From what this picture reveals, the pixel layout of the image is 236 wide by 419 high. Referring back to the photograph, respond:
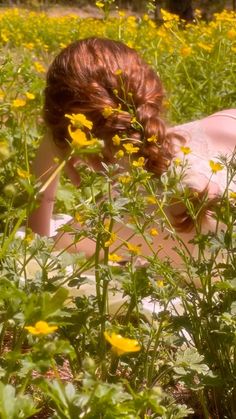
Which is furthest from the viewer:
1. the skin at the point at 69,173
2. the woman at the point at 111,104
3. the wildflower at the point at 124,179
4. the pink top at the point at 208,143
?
the skin at the point at 69,173

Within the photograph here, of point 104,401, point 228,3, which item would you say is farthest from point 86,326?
point 228,3

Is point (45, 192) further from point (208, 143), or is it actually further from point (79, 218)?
point (79, 218)

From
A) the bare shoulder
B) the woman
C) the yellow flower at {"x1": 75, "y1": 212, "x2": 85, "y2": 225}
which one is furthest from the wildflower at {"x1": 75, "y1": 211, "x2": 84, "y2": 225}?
the bare shoulder

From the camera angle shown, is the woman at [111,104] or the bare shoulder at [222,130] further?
the bare shoulder at [222,130]

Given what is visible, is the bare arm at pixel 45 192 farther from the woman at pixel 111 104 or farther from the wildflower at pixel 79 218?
the wildflower at pixel 79 218

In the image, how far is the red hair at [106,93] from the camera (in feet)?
7.31

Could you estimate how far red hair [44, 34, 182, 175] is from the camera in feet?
7.31

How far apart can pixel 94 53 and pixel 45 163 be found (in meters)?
0.45

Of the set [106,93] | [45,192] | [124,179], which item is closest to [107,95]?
[106,93]

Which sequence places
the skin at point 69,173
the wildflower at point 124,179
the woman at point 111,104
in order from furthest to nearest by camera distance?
1. the skin at point 69,173
2. the woman at point 111,104
3. the wildflower at point 124,179

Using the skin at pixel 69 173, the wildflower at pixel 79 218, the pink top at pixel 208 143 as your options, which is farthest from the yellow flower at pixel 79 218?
the skin at pixel 69 173

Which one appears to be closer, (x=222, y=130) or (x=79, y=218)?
(x=79, y=218)

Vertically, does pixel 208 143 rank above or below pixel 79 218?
below

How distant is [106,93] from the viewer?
2291 millimetres
